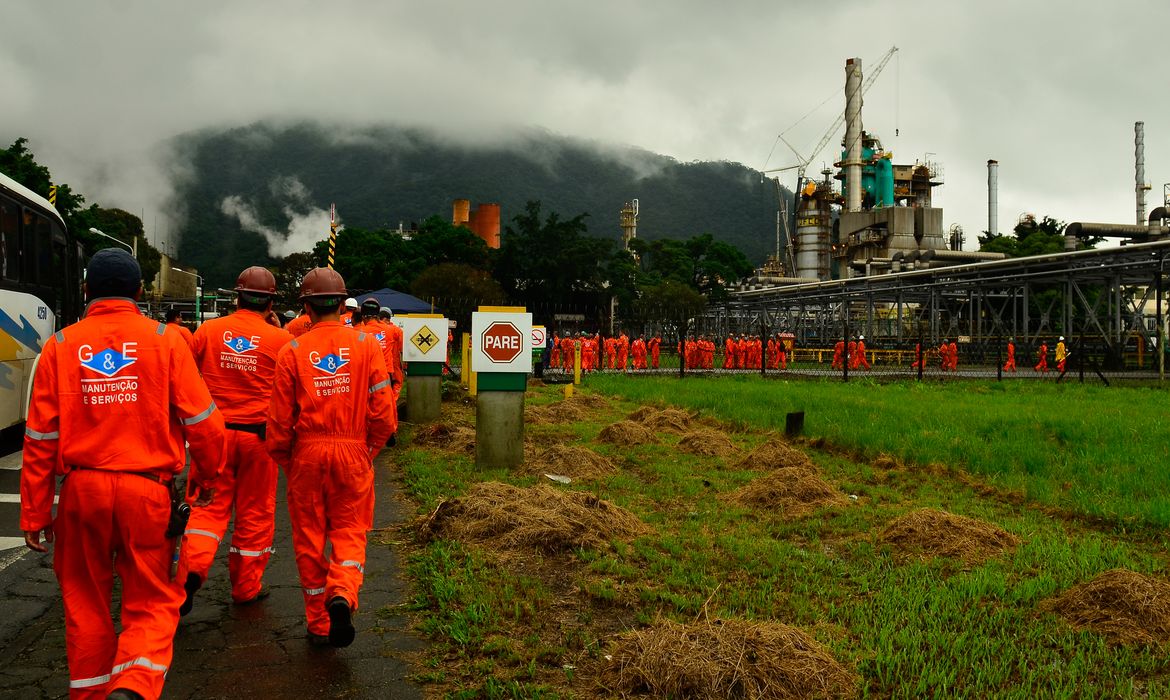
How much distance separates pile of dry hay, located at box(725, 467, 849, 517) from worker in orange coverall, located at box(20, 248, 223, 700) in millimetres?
5261

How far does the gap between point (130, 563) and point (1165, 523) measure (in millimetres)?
7434

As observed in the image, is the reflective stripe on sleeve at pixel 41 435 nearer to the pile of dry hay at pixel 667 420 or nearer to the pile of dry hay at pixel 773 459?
the pile of dry hay at pixel 773 459

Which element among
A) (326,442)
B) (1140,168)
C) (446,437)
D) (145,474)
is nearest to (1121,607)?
(326,442)

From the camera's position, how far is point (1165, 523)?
682 centimetres

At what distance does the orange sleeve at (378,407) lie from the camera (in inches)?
176

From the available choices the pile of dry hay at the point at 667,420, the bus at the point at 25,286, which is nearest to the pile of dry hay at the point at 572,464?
the pile of dry hay at the point at 667,420

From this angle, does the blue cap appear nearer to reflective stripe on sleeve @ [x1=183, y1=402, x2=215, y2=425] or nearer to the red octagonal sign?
reflective stripe on sleeve @ [x1=183, y1=402, x2=215, y2=425]

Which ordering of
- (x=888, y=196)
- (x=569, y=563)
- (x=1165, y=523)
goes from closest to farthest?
(x=569, y=563)
(x=1165, y=523)
(x=888, y=196)

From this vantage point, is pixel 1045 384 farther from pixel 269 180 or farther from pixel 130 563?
pixel 269 180

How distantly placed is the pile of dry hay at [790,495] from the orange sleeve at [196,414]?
5.02 metres

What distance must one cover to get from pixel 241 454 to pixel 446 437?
6610 mm

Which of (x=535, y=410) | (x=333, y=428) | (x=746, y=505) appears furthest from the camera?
(x=535, y=410)

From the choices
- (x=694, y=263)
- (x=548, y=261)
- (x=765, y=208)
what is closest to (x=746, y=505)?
(x=548, y=261)

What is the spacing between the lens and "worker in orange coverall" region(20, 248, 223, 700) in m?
3.21
